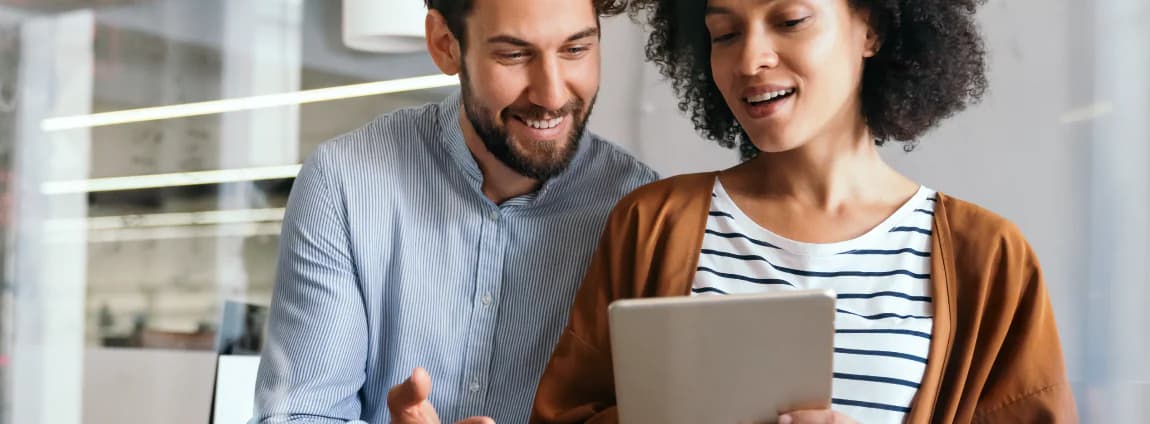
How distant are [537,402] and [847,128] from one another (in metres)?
0.48

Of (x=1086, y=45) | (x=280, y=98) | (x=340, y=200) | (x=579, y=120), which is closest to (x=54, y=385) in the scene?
(x=280, y=98)

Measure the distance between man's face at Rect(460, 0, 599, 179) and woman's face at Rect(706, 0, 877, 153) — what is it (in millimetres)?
254

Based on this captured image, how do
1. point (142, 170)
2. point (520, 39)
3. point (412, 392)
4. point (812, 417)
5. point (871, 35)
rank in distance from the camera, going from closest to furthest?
point (812, 417), point (412, 392), point (871, 35), point (520, 39), point (142, 170)

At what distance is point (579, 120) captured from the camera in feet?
5.11

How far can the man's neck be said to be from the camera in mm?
1577

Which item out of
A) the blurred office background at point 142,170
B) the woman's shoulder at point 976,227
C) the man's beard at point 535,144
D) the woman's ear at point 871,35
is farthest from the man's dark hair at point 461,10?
the blurred office background at point 142,170

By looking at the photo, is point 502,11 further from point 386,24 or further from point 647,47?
point 386,24

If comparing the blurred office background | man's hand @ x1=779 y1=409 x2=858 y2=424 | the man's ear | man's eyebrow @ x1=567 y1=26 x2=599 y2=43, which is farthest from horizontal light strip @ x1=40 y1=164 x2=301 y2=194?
man's hand @ x1=779 y1=409 x2=858 y2=424

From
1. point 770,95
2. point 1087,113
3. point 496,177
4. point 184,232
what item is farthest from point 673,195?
point 184,232

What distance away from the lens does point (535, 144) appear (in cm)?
153

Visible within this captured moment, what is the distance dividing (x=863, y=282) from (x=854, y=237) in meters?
0.06

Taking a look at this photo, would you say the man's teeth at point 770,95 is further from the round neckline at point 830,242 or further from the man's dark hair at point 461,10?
the man's dark hair at point 461,10

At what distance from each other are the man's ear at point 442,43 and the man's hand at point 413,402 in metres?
0.57

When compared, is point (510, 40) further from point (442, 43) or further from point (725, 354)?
point (725, 354)
